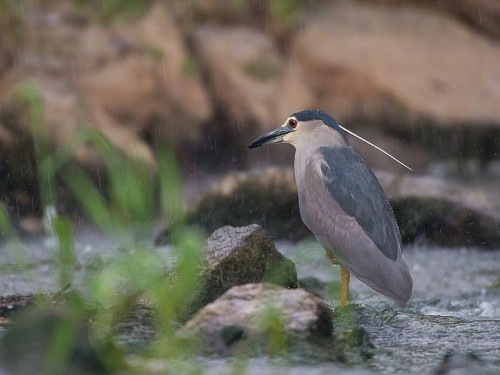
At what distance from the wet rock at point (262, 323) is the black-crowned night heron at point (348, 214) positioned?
705mm

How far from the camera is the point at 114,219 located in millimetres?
3334

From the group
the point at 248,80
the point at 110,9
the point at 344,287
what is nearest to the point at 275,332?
the point at 344,287

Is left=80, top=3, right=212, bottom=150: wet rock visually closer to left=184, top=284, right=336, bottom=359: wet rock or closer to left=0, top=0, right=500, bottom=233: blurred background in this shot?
left=0, top=0, right=500, bottom=233: blurred background

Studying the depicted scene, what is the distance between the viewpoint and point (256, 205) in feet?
21.3

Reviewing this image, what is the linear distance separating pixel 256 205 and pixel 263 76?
150 cm

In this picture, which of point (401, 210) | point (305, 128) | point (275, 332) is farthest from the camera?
point (401, 210)

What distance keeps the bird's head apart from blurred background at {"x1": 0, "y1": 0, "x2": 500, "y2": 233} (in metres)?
2.55

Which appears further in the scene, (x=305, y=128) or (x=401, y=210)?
(x=401, y=210)

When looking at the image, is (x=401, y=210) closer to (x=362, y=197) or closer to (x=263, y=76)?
(x=263, y=76)

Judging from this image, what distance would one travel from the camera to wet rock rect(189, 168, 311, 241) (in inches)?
253

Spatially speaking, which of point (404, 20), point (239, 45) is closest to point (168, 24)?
point (239, 45)

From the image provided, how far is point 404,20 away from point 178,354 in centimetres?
525

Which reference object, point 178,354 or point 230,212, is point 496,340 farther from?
point 230,212

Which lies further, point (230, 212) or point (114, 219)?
point (230, 212)
